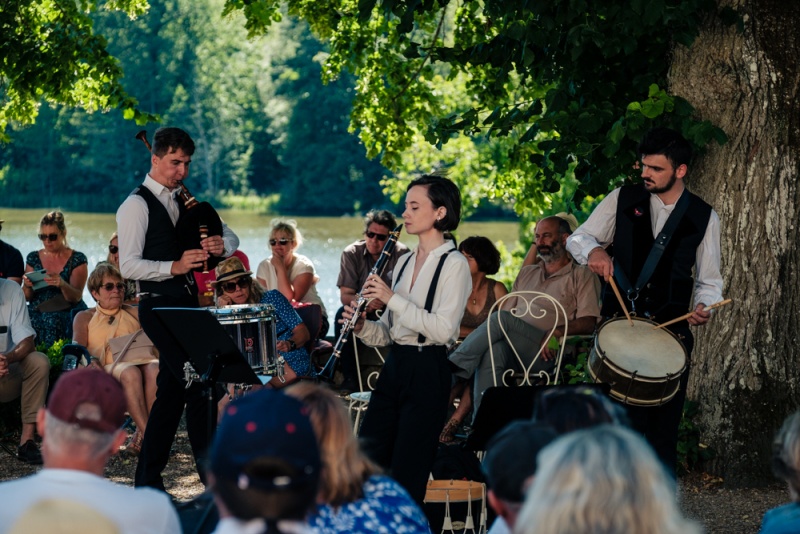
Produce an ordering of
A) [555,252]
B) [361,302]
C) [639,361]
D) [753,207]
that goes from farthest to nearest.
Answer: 1. [555,252]
2. [753,207]
3. [639,361]
4. [361,302]

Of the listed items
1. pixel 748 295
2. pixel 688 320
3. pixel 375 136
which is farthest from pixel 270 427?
pixel 375 136

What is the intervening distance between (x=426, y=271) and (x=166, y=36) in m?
41.7

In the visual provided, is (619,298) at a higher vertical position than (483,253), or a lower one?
higher

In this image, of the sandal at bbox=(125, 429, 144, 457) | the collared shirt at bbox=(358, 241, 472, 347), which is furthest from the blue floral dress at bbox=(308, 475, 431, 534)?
the sandal at bbox=(125, 429, 144, 457)

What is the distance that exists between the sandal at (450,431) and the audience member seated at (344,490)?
485cm

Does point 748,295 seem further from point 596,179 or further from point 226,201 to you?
point 226,201

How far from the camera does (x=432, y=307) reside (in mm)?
5039

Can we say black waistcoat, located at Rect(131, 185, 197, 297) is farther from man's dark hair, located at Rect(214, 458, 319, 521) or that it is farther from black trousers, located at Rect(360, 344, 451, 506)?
man's dark hair, located at Rect(214, 458, 319, 521)

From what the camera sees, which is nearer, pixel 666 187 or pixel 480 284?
pixel 666 187

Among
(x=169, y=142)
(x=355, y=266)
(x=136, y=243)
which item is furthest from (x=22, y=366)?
(x=355, y=266)

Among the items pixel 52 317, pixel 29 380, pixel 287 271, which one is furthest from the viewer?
pixel 287 271

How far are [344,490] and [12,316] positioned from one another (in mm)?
5144

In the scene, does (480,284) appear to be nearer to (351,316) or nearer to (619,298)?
(619,298)

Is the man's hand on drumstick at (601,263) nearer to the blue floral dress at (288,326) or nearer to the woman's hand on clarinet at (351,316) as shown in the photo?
the woman's hand on clarinet at (351,316)
